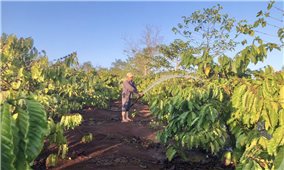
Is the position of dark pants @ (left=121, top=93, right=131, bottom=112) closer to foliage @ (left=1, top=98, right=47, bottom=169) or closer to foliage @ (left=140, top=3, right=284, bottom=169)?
foliage @ (left=140, top=3, right=284, bottom=169)

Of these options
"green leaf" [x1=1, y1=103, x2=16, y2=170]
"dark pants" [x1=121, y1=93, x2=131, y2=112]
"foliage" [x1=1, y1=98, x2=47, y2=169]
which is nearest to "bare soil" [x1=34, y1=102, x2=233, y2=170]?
"dark pants" [x1=121, y1=93, x2=131, y2=112]

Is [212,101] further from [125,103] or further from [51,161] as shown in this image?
[125,103]

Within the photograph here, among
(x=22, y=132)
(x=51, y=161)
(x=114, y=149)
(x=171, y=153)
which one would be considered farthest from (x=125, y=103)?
(x=22, y=132)

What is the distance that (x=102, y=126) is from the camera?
323 inches

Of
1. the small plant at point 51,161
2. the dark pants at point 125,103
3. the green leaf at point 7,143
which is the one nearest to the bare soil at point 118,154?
the small plant at point 51,161

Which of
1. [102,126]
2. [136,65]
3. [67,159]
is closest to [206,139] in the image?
[67,159]

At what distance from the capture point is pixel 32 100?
176cm

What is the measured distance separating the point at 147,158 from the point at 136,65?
2630 cm

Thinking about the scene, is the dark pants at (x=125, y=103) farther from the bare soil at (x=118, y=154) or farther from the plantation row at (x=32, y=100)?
the bare soil at (x=118, y=154)

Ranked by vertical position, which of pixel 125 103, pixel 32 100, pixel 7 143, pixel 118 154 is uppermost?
pixel 125 103

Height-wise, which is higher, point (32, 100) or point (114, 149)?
point (32, 100)

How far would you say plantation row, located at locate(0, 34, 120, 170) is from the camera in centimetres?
159

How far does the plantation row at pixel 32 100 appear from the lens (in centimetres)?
159

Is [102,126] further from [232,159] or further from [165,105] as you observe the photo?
[232,159]
